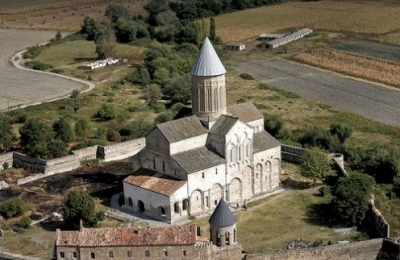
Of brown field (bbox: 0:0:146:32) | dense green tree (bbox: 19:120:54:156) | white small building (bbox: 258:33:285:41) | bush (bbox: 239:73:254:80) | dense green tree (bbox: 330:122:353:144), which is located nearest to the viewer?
dense green tree (bbox: 19:120:54:156)

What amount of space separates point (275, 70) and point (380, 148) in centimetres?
3775

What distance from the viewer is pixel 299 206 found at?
48.8 m

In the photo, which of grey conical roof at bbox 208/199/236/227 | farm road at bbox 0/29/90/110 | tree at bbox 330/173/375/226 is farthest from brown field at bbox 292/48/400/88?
grey conical roof at bbox 208/199/236/227

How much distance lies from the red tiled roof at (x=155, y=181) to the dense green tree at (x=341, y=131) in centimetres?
1912

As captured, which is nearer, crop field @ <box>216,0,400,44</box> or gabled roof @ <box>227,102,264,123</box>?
gabled roof @ <box>227,102,264,123</box>

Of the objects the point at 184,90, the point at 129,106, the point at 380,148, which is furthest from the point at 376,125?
the point at 129,106

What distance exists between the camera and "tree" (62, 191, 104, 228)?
1759 inches

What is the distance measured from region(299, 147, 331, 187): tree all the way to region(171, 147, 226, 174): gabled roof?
22.0 ft

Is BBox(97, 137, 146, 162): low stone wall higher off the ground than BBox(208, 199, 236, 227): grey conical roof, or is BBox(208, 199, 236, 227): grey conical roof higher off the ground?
BBox(208, 199, 236, 227): grey conical roof

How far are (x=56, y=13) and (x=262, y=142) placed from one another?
106 m

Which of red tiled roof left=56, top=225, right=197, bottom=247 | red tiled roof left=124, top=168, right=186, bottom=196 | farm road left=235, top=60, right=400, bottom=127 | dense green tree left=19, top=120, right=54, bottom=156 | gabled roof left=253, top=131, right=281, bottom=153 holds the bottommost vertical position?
farm road left=235, top=60, right=400, bottom=127

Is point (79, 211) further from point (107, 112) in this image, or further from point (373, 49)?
point (373, 49)

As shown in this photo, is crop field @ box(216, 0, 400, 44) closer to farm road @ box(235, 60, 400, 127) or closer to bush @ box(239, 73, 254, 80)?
farm road @ box(235, 60, 400, 127)

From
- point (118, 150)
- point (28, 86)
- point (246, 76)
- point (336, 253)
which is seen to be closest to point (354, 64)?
point (246, 76)
